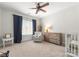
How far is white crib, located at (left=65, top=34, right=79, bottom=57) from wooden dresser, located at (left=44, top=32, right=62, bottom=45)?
1.94 metres

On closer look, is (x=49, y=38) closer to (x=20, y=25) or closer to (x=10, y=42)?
(x=20, y=25)

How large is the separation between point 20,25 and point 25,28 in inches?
26.6

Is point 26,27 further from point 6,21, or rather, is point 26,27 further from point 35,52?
point 35,52

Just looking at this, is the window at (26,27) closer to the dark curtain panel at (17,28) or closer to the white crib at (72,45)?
the dark curtain panel at (17,28)

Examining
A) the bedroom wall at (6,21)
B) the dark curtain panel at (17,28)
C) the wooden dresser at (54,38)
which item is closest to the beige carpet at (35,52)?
the wooden dresser at (54,38)

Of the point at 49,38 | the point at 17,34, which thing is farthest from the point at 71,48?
the point at 17,34

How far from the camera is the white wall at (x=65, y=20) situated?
3926mm

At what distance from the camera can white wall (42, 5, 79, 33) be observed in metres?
3.93

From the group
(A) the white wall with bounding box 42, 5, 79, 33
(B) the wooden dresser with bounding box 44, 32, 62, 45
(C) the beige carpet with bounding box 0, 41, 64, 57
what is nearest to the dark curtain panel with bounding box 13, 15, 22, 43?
(C) the beige carpet with bounding box 0, 41, 64, 57

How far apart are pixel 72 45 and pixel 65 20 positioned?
95.4 inches

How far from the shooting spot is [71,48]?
2.51 m

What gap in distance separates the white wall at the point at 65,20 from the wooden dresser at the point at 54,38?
45 cm

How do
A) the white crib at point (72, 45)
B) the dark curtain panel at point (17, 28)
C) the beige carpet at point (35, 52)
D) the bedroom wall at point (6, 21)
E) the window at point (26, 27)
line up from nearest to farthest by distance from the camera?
the white crib at point (72, 45)
the beige carpet at point (35, 52)
the bedroom wall at point (6, 21)
the dark curtain panel at point (17, 28)
the window at point (26, 27)

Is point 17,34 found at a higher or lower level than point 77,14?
lower
